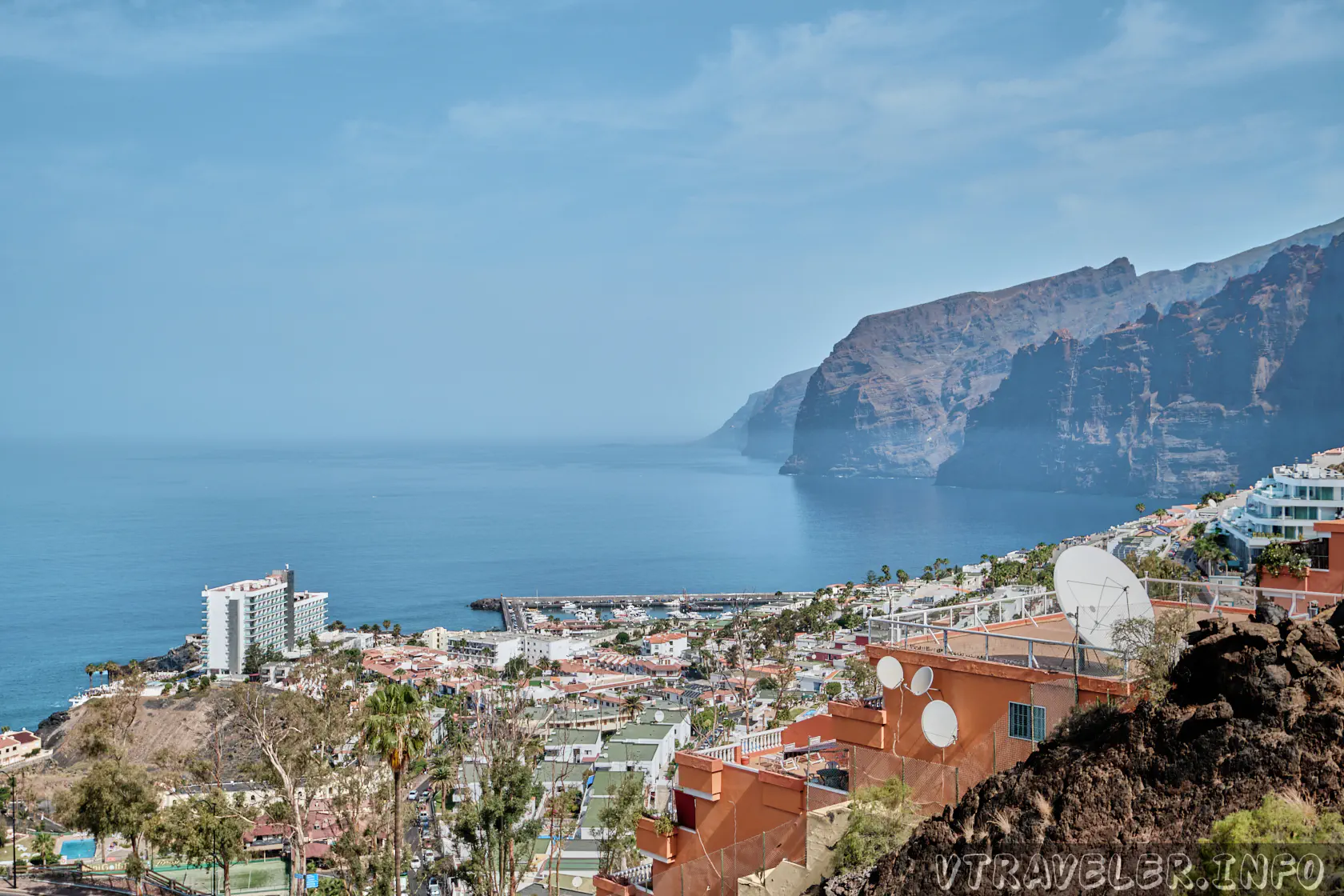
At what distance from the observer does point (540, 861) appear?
70.1ft

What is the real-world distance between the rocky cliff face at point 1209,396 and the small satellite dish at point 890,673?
16237 centimetres

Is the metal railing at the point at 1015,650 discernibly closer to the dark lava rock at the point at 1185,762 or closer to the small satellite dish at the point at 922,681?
the small satellite dish at the point at 922,681

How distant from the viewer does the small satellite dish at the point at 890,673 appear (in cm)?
825

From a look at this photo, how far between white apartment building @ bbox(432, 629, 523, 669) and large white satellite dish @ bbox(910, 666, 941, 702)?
48787 millimetres

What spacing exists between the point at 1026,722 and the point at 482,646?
174ft

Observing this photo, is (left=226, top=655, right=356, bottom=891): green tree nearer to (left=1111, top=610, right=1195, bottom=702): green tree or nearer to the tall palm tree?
the tall palm tree

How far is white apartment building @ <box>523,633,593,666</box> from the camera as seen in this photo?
57.8m

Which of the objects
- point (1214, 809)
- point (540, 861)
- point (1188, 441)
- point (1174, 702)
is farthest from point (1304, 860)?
point (1188, 441)

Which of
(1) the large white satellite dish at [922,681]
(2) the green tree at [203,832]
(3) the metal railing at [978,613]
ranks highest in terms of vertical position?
(3) the metal railing at [978,613]

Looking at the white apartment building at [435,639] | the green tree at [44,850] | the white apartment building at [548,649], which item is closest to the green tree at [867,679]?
the green tree at [44,850]

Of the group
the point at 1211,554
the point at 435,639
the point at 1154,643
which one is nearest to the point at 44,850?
the point at 1154,643

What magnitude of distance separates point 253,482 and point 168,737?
144272 mm

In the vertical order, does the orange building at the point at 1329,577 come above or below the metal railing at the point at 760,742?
above

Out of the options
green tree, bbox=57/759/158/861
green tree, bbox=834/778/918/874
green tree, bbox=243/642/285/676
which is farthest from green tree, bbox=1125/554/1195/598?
green tree, bbox=243/642/285/676
